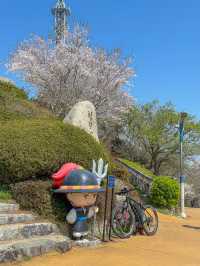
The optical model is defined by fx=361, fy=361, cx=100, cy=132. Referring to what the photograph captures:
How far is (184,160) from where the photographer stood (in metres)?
26.8

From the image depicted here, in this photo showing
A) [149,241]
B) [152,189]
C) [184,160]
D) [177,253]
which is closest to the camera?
[177,253]

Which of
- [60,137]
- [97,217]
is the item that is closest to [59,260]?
[97,217]

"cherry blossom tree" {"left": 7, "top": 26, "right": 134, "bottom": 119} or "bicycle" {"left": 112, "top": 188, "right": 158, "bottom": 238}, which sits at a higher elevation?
"cherry blossom tree" {"left": 7, "top": 26, "right": 134, "bottom": 119}

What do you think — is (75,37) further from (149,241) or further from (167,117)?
(149,241)

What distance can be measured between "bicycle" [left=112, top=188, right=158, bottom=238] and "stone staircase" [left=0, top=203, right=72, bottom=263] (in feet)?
5.10

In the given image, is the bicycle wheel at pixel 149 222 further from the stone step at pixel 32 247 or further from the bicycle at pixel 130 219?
the stone step at pixel 32 247

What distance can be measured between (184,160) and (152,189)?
1188 centimetres

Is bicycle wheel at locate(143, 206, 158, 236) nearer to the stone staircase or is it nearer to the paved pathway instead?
the paved pathway

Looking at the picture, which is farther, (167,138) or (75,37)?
(167,138)

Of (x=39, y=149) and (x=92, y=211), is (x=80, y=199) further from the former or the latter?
(x=39, y=149)

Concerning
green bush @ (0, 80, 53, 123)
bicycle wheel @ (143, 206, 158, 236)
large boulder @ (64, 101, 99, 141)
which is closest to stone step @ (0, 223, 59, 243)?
bicycle wheel @ (143, 206, 158, 236)

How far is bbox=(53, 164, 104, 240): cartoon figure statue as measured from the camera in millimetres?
6438

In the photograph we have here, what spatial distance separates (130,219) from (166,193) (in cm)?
773

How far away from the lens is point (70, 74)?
19500mm
